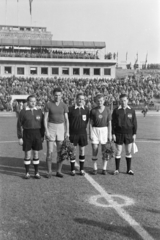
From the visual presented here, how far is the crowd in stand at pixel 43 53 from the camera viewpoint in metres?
52.0

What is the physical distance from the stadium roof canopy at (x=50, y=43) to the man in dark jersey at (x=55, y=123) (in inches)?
1960

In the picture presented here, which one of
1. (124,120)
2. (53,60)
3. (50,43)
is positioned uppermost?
(50,43)

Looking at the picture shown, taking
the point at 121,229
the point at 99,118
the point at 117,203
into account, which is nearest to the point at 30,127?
the point at 99,118

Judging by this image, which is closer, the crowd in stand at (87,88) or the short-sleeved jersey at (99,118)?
the short-sleeved jersey at (99,118)

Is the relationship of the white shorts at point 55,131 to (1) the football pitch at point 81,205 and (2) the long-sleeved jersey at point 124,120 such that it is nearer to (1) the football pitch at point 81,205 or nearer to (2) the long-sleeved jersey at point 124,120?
(1) the football pitch at point 81,205

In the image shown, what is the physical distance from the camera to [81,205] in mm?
5105

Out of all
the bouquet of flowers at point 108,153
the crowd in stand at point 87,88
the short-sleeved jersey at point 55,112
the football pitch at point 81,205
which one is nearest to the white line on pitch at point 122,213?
the football pitch at point 81,205

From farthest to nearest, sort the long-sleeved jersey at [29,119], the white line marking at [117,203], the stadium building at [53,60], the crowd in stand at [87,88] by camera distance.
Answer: the stadium building at [53,60] < the crowd in stand at [87,88] < the long-sleeved jersey at [29,119] < the white line marking at [117,203]

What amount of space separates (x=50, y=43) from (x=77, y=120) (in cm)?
5044

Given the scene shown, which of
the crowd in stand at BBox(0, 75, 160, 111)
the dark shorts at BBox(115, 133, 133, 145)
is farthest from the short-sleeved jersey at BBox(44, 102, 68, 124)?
the crowd in stand at BBox(0, 75, 160, 111)

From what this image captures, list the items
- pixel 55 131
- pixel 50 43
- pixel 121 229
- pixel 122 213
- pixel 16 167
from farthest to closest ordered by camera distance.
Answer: pixel 50 43, pixel 16 167, pixel 55 131, pixel 122 213, pixel 121 229

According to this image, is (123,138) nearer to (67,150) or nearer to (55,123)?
(67,150)

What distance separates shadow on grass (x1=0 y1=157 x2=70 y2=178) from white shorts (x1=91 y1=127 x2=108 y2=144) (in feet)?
3.47

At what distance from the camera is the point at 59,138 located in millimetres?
7020
